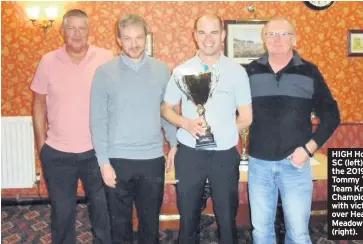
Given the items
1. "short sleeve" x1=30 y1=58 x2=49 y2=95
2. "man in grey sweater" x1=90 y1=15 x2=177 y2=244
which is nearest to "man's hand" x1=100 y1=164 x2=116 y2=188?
"man in grey sweater" x1=90 y1=15 x2=177 y2=244

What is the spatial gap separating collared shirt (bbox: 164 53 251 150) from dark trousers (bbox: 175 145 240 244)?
71 mm

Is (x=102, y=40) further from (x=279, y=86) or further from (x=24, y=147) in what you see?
(x=279, y=86)

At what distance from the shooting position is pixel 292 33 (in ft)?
9.43

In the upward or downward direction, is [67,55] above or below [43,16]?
below

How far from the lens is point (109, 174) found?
107 inches

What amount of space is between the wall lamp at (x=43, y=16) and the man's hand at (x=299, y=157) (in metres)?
3.54

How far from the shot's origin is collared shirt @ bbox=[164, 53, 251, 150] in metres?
2.76

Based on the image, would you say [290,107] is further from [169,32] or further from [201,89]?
[169,32]

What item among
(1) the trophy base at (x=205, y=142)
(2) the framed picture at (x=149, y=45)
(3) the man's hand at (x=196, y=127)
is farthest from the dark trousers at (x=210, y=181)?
(2) the framed picture at (x=149, y=45)

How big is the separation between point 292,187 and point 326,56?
302 centimetres

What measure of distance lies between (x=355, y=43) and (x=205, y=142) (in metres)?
3.49

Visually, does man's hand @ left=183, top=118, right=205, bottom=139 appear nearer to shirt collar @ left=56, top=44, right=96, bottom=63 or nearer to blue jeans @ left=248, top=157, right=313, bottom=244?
blue jeans @ left=248, top=157, right=313, bottom=244

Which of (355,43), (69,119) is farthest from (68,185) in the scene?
(355,43)

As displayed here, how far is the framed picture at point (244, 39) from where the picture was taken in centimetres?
529
